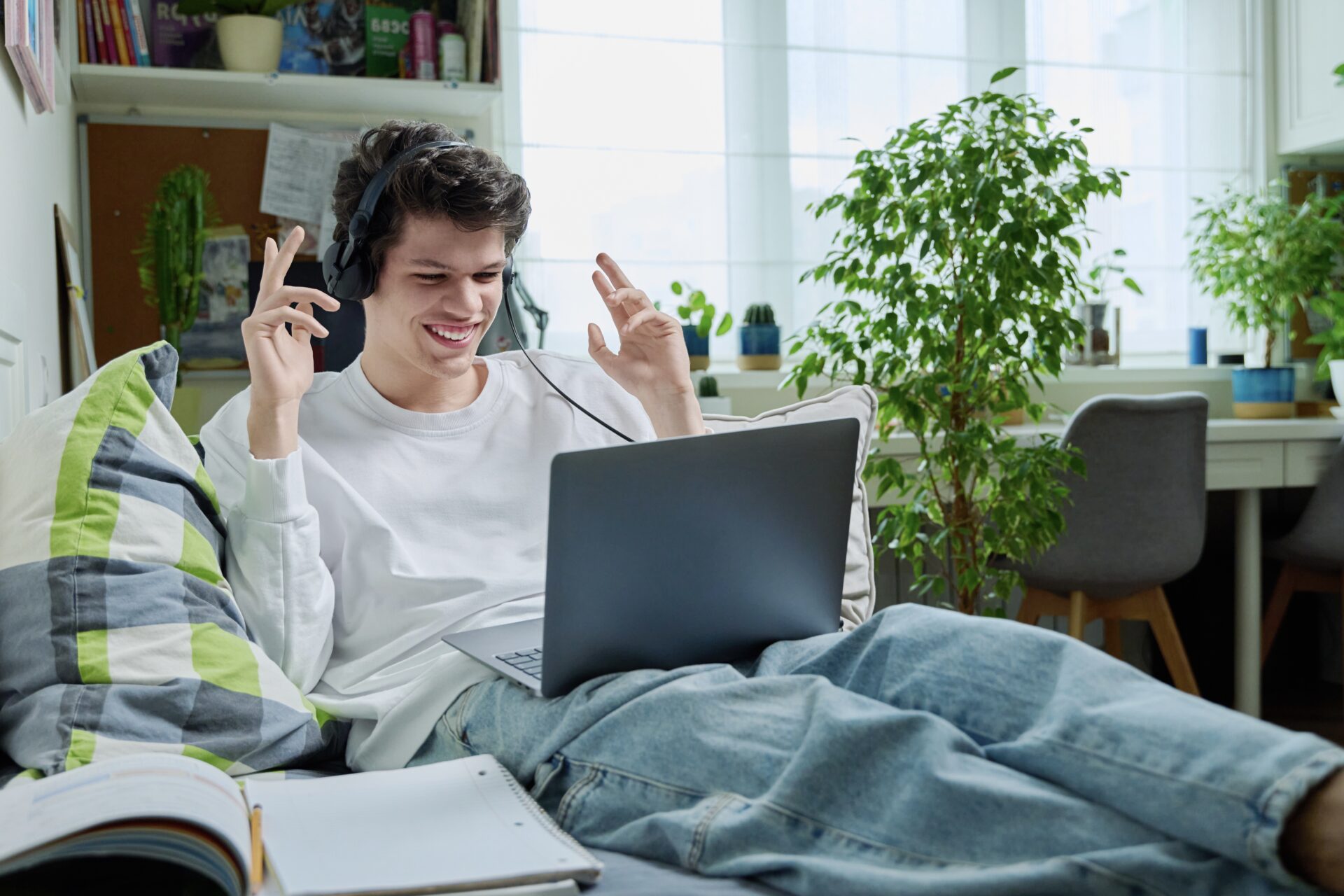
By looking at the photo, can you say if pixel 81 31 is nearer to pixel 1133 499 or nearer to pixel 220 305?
pixel 220 305

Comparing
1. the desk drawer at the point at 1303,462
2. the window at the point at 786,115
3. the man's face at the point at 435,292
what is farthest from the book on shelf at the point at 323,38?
the desk drawer at the point at 1303,462

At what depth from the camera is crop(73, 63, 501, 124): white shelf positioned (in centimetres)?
227

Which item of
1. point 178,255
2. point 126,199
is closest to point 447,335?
point 178,255

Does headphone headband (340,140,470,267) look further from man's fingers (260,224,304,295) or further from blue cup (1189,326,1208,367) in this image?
blue cup (1189,326,1208,367)

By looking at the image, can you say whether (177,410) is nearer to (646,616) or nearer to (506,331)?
(506,331)

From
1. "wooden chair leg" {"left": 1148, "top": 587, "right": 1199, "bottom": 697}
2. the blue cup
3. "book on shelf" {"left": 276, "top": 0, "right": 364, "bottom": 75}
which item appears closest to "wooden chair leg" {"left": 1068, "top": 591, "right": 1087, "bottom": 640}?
"wooden chair leg" {"left": 1148, "top": 587, "right": 1199, "bottom": 697}

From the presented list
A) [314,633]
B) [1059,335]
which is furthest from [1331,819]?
[1059,335]

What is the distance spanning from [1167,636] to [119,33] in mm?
2536

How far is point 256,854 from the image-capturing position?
2.38 feet

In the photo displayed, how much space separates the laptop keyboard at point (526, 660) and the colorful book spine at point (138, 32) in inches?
70.8

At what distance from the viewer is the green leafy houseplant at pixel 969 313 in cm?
204

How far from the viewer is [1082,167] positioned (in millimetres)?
2059

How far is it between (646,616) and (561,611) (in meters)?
0.08

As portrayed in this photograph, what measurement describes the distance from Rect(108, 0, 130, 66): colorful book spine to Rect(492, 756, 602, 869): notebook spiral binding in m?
1.94
